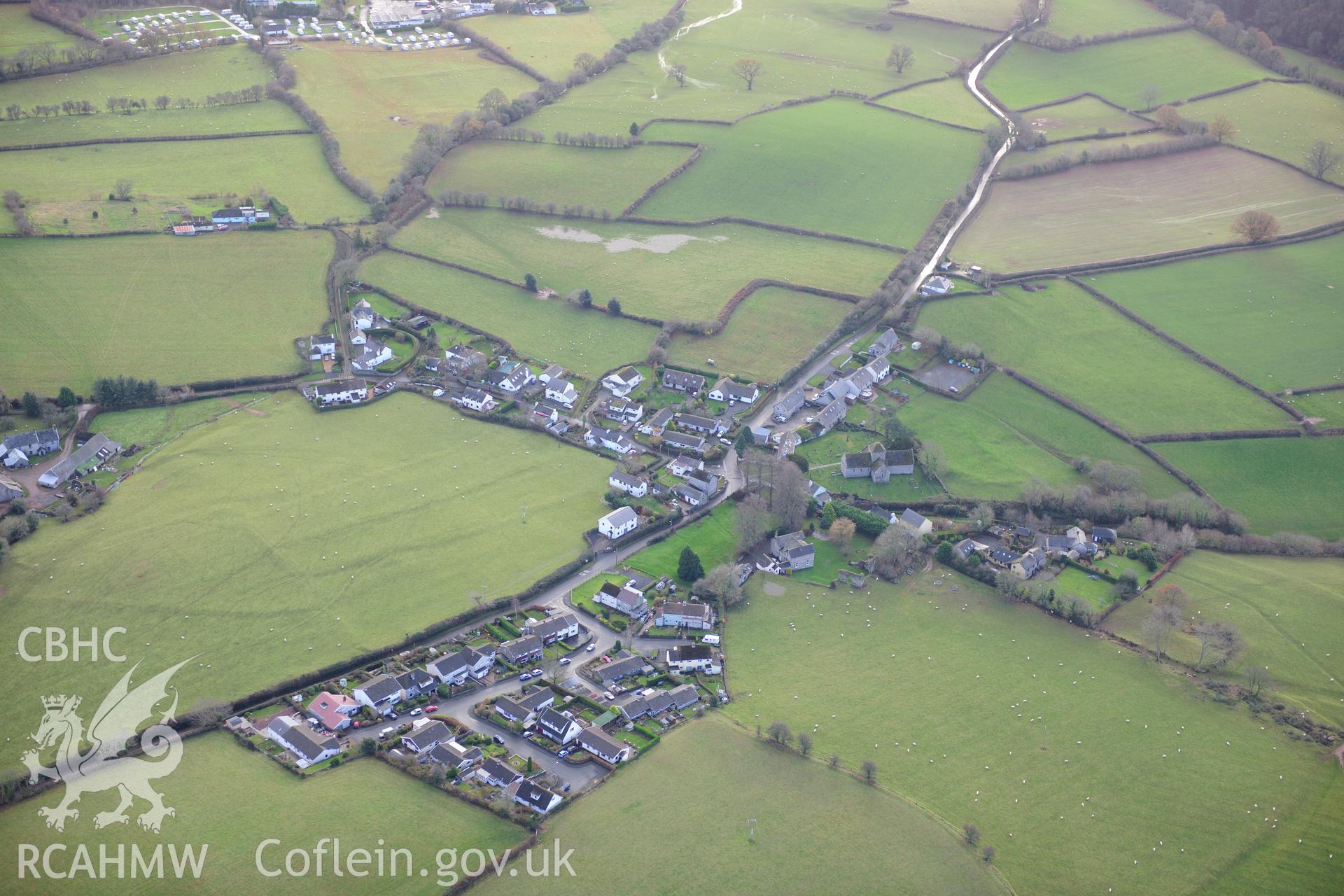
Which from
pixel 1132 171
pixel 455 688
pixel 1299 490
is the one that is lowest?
pixel 455 688

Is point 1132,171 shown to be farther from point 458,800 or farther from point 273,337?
point 458,800

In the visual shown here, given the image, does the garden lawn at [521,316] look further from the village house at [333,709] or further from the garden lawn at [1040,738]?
the village house at [333,709]

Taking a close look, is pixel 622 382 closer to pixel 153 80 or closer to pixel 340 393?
pixel 340 393

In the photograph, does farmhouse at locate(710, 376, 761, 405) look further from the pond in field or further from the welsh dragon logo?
the welsh dragon logo

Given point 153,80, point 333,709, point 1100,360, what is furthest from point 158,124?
point 1100,360

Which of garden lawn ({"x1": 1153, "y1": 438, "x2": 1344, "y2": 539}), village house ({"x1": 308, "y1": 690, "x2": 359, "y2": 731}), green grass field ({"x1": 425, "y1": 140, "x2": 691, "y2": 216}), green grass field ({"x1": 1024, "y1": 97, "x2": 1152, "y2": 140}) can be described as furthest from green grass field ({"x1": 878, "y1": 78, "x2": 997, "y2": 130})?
village house ({"x1": 308, "y1": 690, "x2": 359, "y2": 731})

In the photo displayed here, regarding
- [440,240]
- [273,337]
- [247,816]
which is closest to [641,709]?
[247,816]
